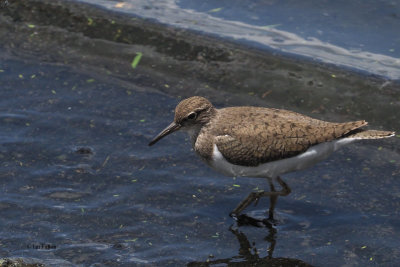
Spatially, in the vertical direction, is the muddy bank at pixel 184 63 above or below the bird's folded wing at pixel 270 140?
above

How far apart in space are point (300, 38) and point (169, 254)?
5537 mm

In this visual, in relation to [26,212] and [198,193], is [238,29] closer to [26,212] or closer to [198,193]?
[198,193]

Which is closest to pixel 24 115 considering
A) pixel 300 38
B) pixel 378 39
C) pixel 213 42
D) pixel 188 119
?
pixel 188 119

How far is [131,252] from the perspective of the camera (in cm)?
658

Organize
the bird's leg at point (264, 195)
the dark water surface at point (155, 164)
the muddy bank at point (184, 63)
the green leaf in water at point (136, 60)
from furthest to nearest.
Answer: the green leaf in water at point (136, 60), the muddy bank at point (184, 63), the bird's leg at point (264, 195), the dark water surface at point (155, 164)

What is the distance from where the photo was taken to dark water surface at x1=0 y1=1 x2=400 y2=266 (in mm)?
6695

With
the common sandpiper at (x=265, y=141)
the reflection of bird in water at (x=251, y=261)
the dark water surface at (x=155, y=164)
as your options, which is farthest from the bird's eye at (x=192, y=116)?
the reflection of bird in water at (x=251, y=261)

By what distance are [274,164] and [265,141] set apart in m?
0.26

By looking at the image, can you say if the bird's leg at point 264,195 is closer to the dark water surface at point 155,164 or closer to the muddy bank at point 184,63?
the dark water surface at point 155,164

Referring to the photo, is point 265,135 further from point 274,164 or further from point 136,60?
point 136,60

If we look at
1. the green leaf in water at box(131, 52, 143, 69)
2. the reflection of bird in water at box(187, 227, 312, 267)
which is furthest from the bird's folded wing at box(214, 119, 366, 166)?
the green leaf in water at box(131, 52, 143, 69)

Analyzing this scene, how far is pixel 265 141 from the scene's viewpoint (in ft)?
22.9

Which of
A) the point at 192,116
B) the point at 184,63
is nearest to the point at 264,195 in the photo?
the point at 192,116

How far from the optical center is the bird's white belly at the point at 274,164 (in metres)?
7.04
